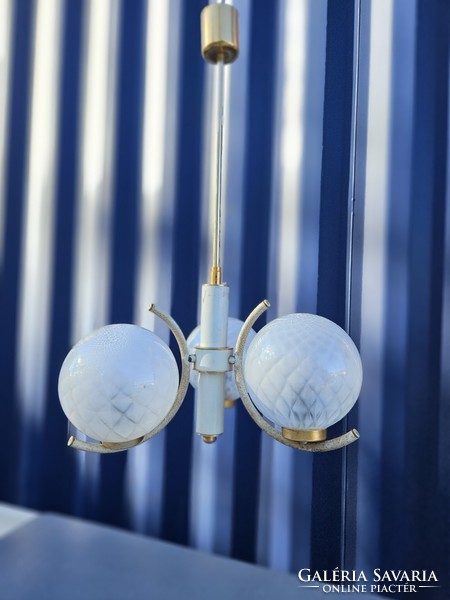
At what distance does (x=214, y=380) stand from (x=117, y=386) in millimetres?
106

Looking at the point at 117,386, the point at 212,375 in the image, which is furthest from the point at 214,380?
the point at 117,386

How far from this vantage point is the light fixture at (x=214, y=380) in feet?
1.22

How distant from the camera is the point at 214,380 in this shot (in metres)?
0.44

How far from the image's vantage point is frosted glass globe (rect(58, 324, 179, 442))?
367 mm

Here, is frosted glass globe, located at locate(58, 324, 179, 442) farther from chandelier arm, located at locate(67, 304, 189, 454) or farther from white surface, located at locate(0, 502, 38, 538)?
white surface, located at locate(0, 502, 38, 538)

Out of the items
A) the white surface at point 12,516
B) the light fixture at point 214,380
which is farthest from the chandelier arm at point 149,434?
the white surface at point 12,516

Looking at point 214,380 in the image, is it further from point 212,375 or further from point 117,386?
point 117,386

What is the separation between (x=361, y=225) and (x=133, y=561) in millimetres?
873

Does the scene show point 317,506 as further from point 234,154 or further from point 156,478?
point 234,154

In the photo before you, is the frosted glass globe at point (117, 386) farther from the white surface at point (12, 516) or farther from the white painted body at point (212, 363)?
the white surface at point (12, 516)

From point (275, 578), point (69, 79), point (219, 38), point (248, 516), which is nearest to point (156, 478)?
point (248, 516)

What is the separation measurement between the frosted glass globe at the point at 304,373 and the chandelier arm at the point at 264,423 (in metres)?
0.02

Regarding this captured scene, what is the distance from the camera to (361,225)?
97 cm

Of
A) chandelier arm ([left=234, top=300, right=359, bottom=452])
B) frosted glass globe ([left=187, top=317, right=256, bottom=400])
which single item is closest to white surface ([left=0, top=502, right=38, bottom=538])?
frosted glass globe ([left=187, top=317, right=256, bottom=400])
